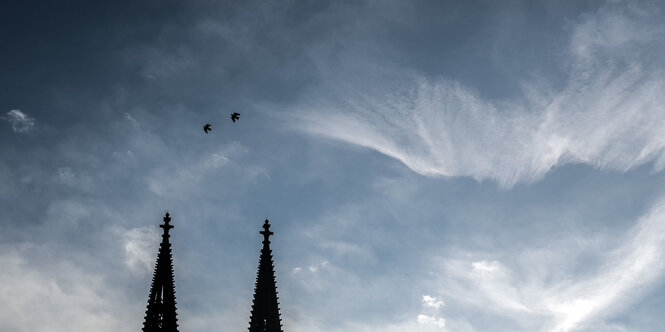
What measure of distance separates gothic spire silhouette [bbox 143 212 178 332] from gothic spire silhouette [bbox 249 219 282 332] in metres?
5.75

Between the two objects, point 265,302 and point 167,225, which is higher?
point 167,225

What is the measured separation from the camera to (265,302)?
48.8 m

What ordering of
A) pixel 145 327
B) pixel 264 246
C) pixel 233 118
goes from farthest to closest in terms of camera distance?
pixel 264 246
pixel 145 327
pixel 233 118

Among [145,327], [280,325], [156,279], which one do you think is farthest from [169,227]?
[280,325]

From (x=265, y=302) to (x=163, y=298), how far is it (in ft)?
24.4

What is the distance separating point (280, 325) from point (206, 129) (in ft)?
54.8

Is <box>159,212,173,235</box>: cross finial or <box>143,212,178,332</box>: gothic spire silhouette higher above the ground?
<box>159,212,173,235</box>: cross finial

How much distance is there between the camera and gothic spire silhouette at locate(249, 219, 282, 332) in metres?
48.1

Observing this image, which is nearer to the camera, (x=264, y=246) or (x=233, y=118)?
(x=233, y=118)

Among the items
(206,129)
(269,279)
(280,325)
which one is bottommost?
(280,325)

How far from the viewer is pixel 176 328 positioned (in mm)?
48719

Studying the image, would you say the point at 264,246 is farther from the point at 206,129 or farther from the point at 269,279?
the point at 206,129

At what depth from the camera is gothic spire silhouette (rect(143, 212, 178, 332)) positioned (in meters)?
48.6

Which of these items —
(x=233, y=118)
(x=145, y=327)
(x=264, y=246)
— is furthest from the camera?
(x=264, y=246)
